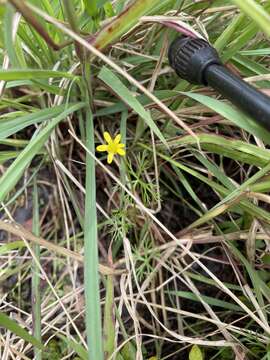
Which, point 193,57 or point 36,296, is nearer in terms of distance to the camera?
point 193,57

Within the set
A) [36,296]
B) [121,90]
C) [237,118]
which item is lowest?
[36,296]

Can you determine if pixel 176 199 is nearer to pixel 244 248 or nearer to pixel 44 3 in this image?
pixel 244 248

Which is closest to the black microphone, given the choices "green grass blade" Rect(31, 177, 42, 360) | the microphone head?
the microphone head

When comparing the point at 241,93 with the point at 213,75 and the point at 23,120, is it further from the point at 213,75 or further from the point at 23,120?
the point at 23,120

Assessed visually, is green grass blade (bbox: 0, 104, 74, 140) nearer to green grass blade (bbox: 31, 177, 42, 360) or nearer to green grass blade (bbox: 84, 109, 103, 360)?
green grass blade (bbox: 84, 109, 103, 360)

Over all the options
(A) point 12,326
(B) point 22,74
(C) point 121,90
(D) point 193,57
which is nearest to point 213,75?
(D) point 193,57

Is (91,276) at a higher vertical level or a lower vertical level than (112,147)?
lower
